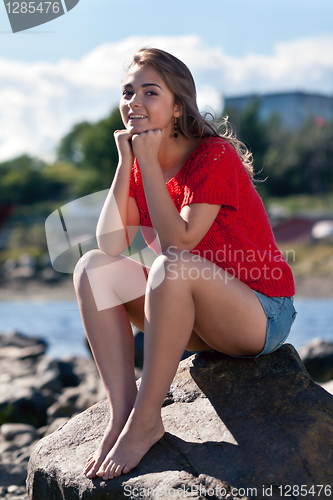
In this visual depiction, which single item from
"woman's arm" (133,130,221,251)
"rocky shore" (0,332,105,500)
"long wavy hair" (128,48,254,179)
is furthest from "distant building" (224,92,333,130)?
"woman's arm" (133,130,221,251)

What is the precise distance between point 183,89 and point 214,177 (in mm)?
441

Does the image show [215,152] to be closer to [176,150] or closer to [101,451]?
[176,150]

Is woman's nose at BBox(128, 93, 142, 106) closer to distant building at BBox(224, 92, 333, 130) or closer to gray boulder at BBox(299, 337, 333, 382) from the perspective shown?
gray boulder at BBox(299, 337, 333, 382)

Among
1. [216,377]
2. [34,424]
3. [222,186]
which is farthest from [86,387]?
[222,186]

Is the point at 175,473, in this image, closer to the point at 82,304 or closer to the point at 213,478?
the point at 213,478

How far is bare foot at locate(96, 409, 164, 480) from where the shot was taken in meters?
1.86

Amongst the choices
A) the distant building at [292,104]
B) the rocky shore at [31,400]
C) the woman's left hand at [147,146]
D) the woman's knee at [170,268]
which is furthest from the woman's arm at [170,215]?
the distant building at [292,104]

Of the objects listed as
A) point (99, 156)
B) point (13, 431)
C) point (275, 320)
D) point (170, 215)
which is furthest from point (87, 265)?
point (99, 156)

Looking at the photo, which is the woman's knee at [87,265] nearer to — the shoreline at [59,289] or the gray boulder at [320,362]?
the gray boulder at [320,362]

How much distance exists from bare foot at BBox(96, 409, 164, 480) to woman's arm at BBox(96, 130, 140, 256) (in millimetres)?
696

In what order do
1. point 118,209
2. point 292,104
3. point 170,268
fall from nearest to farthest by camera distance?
point 170,268, point 118,209, point 292,104

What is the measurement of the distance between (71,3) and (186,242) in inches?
81.8

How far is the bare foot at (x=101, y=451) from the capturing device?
1.91m

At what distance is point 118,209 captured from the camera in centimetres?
232
